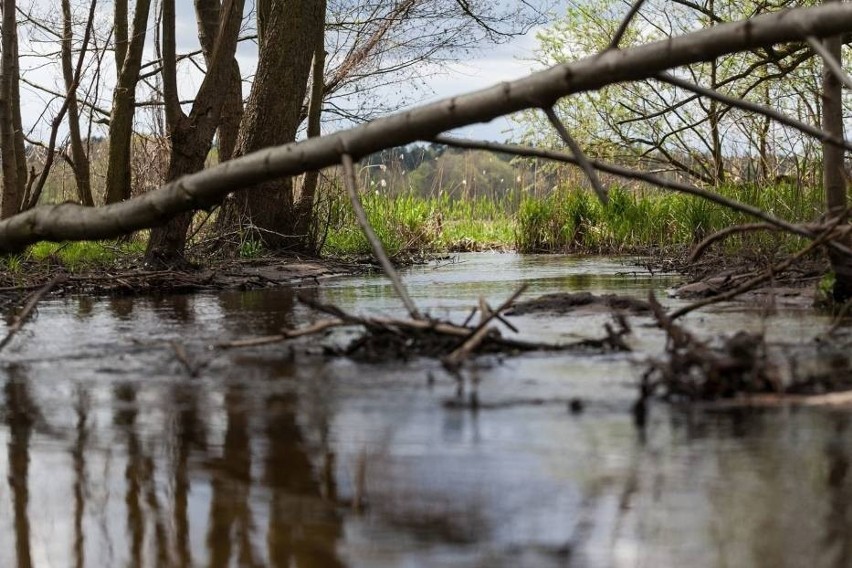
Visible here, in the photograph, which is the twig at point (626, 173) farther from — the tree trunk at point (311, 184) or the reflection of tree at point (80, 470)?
the tree trunk at point (311, 184)

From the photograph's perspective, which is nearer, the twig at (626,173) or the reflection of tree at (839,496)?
the reflection of tree at (839,496)

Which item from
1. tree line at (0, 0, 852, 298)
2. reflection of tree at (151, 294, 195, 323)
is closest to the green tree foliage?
tree line at (0, 0, 852, 298)

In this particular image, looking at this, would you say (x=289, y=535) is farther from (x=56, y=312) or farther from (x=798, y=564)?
(x=56, y=312)

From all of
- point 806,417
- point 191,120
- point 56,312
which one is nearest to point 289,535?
point 806,417

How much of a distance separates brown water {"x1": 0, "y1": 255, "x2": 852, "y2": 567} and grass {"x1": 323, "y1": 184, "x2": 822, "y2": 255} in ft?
20.6

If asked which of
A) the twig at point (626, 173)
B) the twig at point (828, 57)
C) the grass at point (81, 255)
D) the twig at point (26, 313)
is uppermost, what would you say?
the twig at point (828, 57)

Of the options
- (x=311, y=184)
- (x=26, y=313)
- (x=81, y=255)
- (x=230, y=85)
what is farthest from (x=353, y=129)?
(x=230, y=85)

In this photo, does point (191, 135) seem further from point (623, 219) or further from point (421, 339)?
point (623, 219)

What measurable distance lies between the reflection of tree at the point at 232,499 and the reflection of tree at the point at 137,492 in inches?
3.0

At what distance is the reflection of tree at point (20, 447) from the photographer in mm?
1515

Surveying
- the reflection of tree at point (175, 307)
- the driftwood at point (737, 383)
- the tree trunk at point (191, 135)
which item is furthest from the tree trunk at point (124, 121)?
the driftwood at point (737, 383)

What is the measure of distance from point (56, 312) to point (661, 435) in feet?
11.7

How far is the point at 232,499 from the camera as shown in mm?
1623

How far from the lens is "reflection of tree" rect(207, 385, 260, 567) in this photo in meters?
1.41
